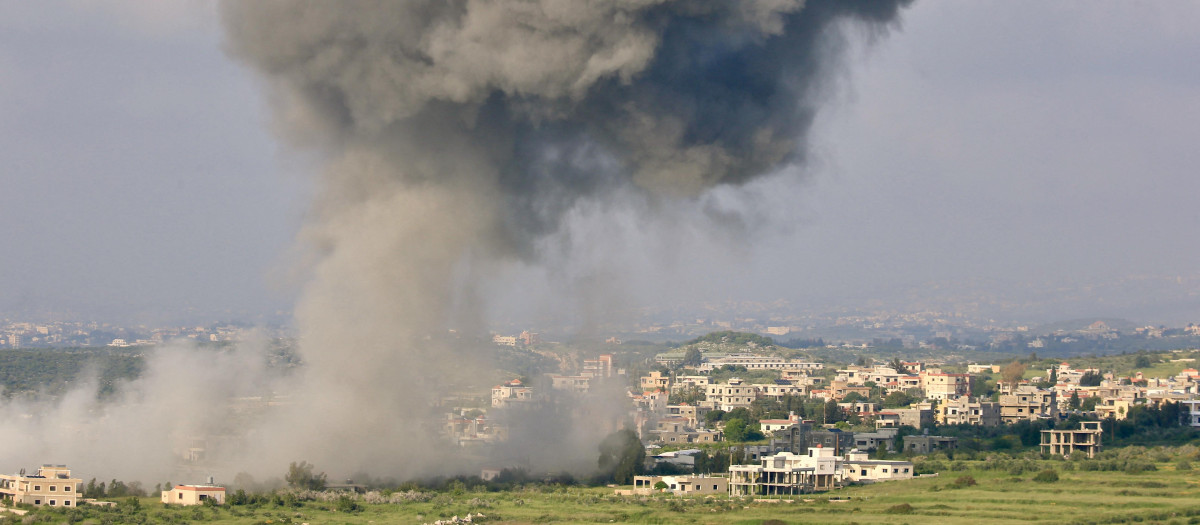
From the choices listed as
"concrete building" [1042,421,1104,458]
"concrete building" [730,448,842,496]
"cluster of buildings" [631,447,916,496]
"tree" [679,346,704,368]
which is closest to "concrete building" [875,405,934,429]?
"concrete building" [1042,421,1104,458]

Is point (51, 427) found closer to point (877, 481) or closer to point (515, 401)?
point (515, 401)

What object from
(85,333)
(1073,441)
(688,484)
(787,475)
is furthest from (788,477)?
(85,333)

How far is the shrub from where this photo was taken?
44978 mm

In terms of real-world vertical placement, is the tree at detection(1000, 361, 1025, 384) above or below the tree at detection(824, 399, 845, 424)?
above

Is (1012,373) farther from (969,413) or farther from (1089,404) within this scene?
(969,413)

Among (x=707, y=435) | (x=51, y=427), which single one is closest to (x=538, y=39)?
(x=51, y=427)

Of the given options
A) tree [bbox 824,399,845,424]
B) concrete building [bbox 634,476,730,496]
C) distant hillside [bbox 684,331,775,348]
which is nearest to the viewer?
concrete building [bbox 634,476,730,496]

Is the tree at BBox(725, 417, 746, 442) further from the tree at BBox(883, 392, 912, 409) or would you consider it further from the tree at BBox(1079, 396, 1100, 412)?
the tree at BBox(1079, 396, 1100, 412)

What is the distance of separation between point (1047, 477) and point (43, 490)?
27645mm

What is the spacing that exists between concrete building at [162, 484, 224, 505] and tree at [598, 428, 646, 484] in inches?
501

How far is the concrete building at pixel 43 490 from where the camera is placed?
125 ft

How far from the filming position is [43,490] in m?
38.5

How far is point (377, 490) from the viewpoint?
4203cm

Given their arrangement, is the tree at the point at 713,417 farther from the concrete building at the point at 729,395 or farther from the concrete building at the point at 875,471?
the concrete building at the point at 875,471
